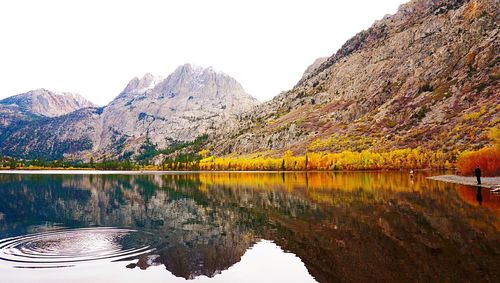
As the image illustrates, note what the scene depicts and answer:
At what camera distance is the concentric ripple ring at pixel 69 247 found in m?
27.7

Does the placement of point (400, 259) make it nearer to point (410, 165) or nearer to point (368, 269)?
point (368, 269)

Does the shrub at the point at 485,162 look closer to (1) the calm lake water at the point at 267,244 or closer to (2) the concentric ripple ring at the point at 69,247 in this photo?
(1) the calm lake water at the point at 267,244

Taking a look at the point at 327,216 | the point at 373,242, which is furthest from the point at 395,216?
the point at 373,242

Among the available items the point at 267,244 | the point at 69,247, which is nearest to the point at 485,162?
the point at 267,244

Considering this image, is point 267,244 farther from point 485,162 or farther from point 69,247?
point 485,162

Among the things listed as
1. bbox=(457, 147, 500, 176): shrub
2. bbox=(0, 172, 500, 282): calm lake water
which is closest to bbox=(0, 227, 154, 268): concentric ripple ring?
bbox=(0, 172, 500, 282): calm lake water

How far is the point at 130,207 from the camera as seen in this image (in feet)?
202

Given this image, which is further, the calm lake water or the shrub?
the shrub

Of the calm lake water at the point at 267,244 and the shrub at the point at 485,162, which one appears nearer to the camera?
the calm lake water at the point at 267,244

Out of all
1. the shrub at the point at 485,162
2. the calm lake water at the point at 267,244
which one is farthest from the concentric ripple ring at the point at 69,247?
the shrub at the point at 485,162

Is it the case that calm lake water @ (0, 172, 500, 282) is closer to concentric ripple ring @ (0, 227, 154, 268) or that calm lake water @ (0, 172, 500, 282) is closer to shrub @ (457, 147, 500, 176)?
concentric ripple ring @ (0, 227, 154, 268)

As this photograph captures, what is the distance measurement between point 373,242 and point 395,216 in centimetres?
1287

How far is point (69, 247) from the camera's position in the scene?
1264 inches

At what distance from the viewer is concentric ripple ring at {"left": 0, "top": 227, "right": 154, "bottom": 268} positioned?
27703mm
